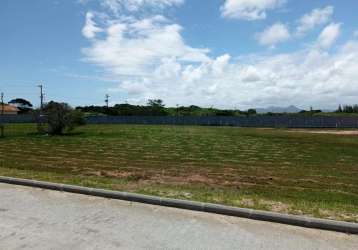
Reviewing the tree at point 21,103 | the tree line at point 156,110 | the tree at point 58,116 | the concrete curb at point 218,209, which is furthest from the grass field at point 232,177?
the tree at point 21,103

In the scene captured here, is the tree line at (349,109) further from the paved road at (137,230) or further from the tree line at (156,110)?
the paved road at (137,230)

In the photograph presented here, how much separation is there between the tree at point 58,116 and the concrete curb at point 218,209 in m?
25.7

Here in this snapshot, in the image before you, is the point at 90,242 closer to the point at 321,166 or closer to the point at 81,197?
the point at 81,197

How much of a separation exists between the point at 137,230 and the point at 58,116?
29.8m

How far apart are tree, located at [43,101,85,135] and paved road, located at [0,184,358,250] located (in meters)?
27.4

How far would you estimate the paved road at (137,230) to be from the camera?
17.3 feet

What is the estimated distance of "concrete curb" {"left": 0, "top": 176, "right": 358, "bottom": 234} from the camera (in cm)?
586

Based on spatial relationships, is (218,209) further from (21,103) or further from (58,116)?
(21,103)

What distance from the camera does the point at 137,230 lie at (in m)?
5.86

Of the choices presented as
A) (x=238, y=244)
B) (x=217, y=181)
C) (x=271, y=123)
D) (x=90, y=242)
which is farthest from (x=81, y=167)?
(x=271, y=123)

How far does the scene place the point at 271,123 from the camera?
66750 millimetres

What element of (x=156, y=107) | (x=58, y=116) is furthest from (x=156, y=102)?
(x=58, y=116)

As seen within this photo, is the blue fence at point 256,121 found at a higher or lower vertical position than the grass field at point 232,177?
higher

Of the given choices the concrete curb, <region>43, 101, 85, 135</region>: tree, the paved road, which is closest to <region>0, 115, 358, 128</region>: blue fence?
<region>43, 101, 85, 135</region>: tree
